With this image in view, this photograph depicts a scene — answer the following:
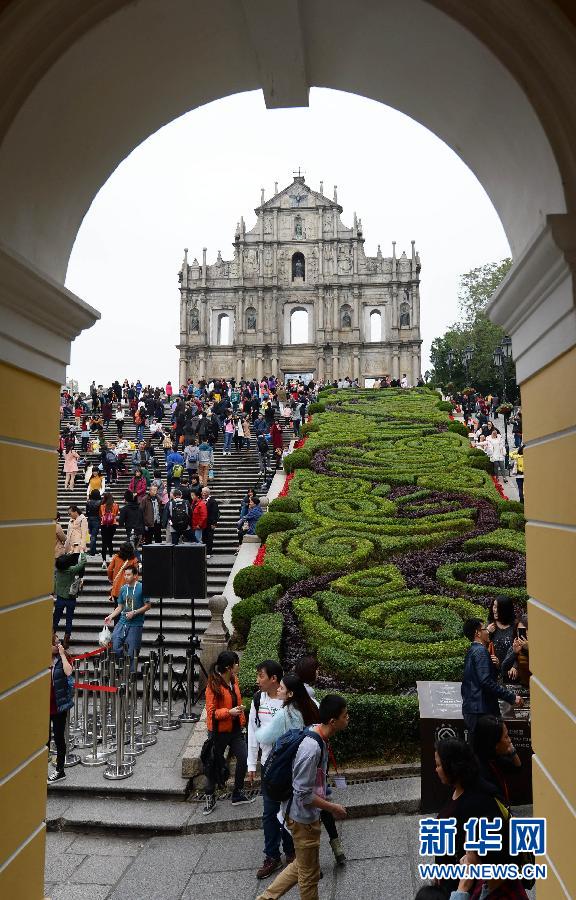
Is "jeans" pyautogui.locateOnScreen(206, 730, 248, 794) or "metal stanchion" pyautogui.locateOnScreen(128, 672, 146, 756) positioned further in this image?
"metal stanchion" pyautogui.locateOnScreen(128, 672, 146, 756)

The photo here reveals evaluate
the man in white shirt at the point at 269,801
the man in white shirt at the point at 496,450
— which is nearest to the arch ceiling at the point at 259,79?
the man in white shirt at the point at 269,801

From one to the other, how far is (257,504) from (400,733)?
860cm

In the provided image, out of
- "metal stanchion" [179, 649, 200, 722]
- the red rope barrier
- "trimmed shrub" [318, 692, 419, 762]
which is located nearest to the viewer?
"trimmed shrub" [318, 692, 419, 762]

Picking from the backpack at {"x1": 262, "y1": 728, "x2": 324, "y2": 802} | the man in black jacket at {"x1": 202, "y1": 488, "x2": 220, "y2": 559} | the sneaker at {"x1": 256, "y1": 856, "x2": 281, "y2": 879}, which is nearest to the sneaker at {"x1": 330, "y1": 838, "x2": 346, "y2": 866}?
the sneaker at {"x1": 256, "y1": 856, "x2": 281, "y2": 879}

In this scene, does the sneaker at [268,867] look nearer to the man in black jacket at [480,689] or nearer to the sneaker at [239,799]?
the sneaker at [239,799]

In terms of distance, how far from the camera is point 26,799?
141 inches

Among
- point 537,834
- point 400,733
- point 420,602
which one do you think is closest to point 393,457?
point 420,602

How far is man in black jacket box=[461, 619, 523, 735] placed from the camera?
5324 millimetres

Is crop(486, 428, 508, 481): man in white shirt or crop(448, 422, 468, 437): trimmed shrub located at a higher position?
crop(448, 422, 468, 437): trimmed shrub

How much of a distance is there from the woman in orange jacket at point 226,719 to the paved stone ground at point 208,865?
0.41 meters

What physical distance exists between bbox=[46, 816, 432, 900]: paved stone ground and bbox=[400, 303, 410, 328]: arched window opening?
166ft

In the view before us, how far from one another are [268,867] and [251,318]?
52330mm

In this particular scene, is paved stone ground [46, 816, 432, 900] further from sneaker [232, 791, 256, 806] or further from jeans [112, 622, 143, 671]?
jeans [112, 622, 143, 671]

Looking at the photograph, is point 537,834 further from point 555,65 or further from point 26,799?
point 555,65
